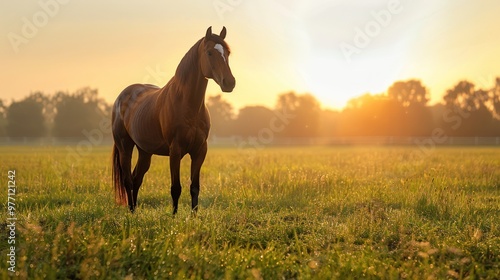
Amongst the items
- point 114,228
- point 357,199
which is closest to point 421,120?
point 357,199

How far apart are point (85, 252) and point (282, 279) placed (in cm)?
209

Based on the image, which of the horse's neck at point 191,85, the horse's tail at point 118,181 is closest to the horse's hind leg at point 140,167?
the horse's tail at point 118,181

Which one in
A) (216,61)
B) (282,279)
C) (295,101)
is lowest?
(282,279)

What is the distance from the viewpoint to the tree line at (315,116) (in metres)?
64.6

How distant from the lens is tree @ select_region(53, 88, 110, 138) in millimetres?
76500

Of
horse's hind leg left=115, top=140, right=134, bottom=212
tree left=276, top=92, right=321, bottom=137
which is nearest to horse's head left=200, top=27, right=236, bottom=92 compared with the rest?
horse's hind leg left=115, top=140, right=134, bottom=212

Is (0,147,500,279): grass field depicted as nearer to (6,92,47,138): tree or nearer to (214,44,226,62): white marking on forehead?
(214,44,226,62): white marking on forehead

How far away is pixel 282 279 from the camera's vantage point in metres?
4.41

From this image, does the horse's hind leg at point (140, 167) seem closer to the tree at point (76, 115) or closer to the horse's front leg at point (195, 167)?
the horse's front leg at point (195, 167)

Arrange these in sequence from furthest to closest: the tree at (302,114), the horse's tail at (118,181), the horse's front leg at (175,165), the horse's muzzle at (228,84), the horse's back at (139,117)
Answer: the tree at (302,114) < the horse's tail at (118,181) < the horse's back at (139,117) < the horse's front leg at (175,165) < the horse's muzzle at (228,84)

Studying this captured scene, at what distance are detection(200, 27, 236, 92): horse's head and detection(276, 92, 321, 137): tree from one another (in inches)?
2675

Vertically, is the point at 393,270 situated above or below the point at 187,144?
below

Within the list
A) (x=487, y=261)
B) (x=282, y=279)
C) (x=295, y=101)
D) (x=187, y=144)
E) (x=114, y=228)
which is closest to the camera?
(x=282, y=279)

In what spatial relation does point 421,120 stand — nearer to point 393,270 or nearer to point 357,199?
point 357,199
